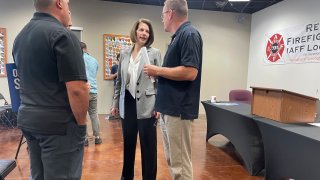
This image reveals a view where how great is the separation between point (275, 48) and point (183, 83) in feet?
17.2

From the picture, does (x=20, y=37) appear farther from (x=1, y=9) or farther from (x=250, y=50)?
(x=250, y=50)

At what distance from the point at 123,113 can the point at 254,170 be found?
1.74 m

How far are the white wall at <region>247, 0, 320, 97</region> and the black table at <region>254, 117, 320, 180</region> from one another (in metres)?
3.29

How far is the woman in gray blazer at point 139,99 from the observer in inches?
79.4

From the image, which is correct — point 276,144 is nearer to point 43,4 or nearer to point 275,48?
point 43,4

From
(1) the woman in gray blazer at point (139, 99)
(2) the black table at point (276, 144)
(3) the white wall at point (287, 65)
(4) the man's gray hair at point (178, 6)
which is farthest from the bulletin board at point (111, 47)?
(4) the man's gray hair at point (178, 6)

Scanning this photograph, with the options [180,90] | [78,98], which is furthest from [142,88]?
[78,98]

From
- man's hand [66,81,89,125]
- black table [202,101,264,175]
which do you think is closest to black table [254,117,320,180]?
black table [202,101,264,175]

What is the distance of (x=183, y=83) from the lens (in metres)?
1.49

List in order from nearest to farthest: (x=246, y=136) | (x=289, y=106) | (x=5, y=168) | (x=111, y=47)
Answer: (x=5, y=168) < (x=289, y=106) < (x=246, y=136) < (x=111, y=47)

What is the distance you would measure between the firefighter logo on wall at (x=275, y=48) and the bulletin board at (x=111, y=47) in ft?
12.0

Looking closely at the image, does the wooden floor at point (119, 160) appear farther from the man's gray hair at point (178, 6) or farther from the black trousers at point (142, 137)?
the man's gray hair at point (178, 6)

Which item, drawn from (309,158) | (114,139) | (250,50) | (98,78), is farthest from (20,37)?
(250,50)

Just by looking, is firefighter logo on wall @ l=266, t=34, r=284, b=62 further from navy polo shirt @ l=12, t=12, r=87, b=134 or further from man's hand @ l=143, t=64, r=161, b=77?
navy polo shirt @ l=12, t=12, r=87, b=134
